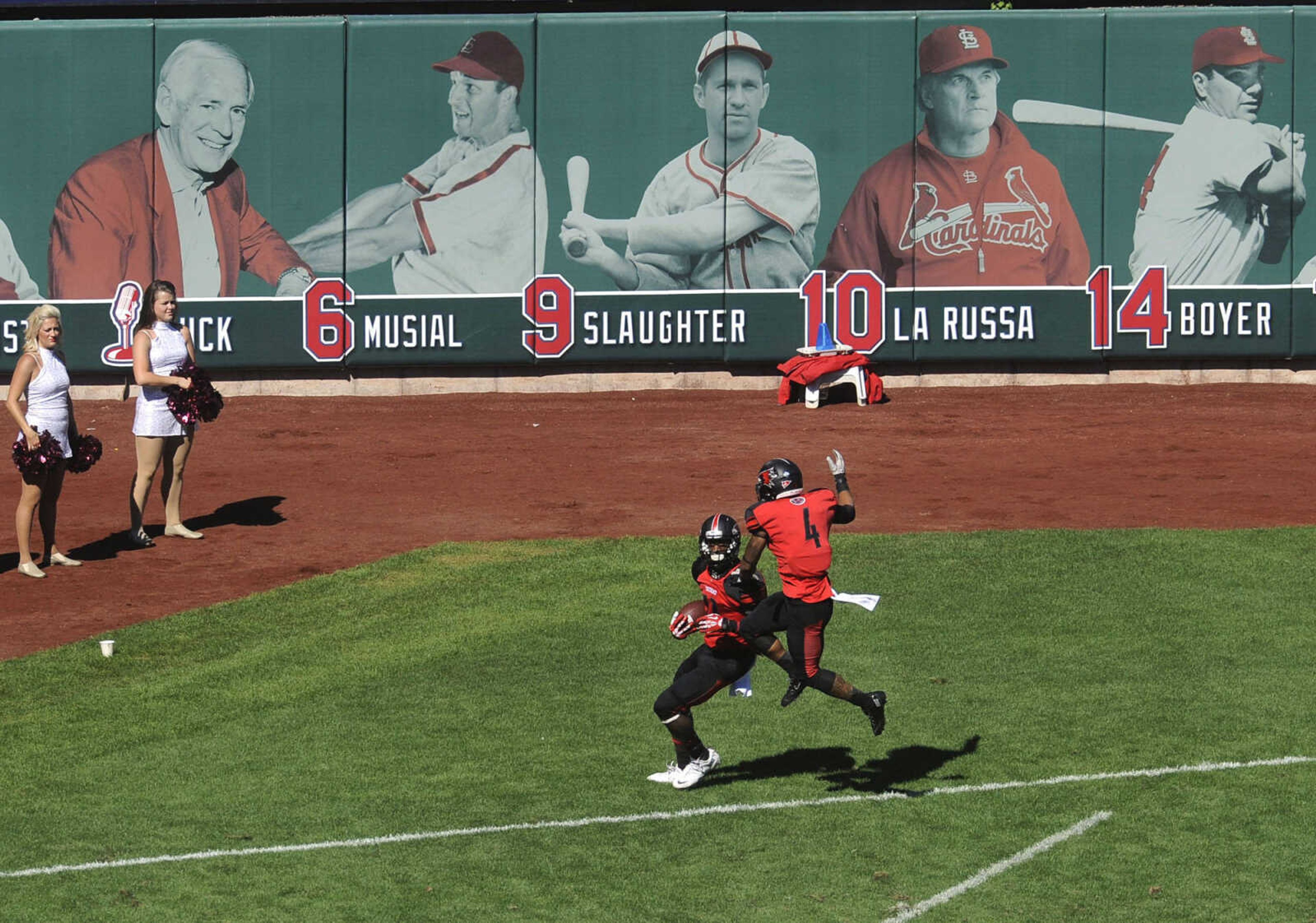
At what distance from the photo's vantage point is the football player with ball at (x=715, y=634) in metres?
9.09

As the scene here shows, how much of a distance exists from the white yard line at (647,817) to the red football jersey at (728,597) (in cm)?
94

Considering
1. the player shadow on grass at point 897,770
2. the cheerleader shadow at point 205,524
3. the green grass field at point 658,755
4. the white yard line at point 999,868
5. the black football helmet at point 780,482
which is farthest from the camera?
the cheerleader shadow at point 205,524

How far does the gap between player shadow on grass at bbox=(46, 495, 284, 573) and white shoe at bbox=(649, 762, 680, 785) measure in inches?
308

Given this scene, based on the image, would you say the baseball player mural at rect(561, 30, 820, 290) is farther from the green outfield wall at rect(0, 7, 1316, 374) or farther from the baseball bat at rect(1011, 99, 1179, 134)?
the baseball bat at rect(1011, 99, 1179, 134)

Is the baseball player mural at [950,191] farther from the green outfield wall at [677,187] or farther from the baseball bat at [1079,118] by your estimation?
the baseball bat at [1079,118]

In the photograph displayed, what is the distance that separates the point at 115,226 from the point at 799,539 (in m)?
19.7

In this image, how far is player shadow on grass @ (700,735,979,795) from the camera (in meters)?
9.76

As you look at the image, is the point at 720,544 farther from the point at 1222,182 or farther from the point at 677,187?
the point at 1222,182

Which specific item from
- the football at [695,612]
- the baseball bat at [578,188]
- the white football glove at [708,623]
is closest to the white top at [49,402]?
the football at [695,612]

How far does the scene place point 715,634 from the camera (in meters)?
9.18

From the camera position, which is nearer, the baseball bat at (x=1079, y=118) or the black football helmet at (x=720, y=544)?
the black football helmet at (x=720, y=544)

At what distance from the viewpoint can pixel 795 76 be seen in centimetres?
2672

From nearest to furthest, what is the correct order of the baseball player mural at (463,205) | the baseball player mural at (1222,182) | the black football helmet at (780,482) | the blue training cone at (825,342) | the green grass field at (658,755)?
the green grass field at (658,755) → the black football helmet at (780,482) → the blue training cone at (825,342) → the baseball player mural at (463,205) → the baseball player mural at (1222,182)

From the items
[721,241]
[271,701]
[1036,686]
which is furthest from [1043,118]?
[271,701]
